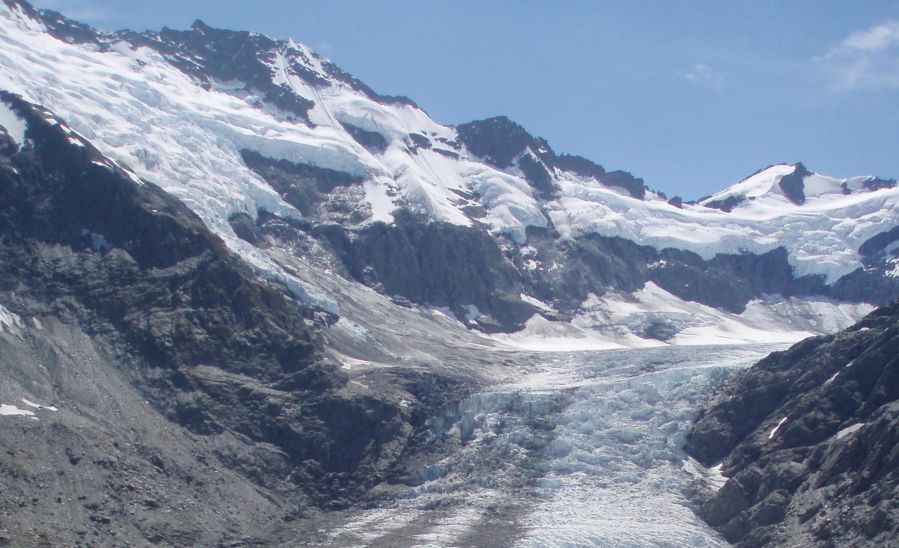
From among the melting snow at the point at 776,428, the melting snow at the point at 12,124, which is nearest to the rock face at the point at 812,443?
the melting snow at the point at 776,428

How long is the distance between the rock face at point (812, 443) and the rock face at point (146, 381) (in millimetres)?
41376

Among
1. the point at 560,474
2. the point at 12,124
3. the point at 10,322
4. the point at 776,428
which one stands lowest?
the point at 560,474

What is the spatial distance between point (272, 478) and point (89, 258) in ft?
156

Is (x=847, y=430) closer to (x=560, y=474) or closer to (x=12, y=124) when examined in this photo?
(x=560, y=474)

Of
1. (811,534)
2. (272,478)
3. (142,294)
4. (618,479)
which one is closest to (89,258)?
(142,294)

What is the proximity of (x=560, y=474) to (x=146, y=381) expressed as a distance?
5176cm

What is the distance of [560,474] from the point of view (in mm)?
127375

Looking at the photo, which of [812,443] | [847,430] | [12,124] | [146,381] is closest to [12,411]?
[146,381]

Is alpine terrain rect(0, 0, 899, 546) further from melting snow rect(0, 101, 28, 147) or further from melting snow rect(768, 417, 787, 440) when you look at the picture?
melting snow rect(768, 417, 787, 440)

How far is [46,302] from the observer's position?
458 feet

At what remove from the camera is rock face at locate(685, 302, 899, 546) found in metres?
93.5

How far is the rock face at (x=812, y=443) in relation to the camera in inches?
3681

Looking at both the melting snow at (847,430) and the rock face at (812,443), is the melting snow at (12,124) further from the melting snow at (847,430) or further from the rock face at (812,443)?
the melting snow at (847,430)

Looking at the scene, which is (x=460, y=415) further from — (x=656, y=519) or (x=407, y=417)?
(x=656, y=519)
